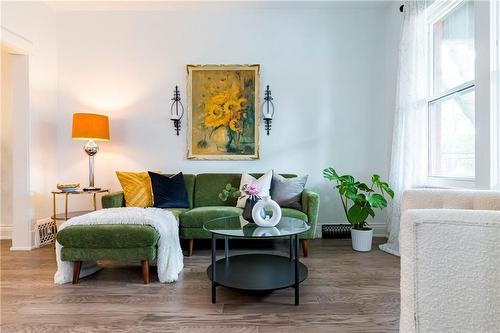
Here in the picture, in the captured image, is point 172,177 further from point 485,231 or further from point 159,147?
point 485,231

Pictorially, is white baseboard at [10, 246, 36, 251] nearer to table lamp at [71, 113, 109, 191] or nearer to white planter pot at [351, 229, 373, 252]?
table lamp at [71, 113, 109, 191]

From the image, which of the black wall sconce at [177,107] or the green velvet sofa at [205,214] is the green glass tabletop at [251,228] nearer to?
the green velvet sofa at [205,214]

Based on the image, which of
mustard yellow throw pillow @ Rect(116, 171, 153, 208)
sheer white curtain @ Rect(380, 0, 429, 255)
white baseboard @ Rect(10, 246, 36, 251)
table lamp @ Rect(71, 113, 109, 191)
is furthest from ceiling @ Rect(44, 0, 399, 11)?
white baseboard @ Rect(10, 246, 36, 251)

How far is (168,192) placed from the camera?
3.13 m

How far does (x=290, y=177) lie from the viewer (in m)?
3.37

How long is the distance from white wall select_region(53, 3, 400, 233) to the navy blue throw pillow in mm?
468

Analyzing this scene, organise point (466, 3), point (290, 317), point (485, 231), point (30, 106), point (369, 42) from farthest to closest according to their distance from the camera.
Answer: point (369, 42)
point (30, 106)
point (466, 3)
point (290, 317)
point (485, 231)

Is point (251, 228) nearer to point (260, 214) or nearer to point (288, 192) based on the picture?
point (260, 214)

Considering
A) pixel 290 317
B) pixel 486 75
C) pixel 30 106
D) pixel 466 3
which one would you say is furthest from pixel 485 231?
pixel 30 106

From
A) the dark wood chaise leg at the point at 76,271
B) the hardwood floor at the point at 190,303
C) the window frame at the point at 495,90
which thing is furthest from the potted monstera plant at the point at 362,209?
the dark wood chaise leg at the point at 76,271

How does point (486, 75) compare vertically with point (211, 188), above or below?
above

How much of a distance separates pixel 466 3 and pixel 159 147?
3577 mm

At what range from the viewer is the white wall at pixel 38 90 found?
9.75 ft

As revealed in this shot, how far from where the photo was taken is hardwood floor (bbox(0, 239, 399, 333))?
1590mm
